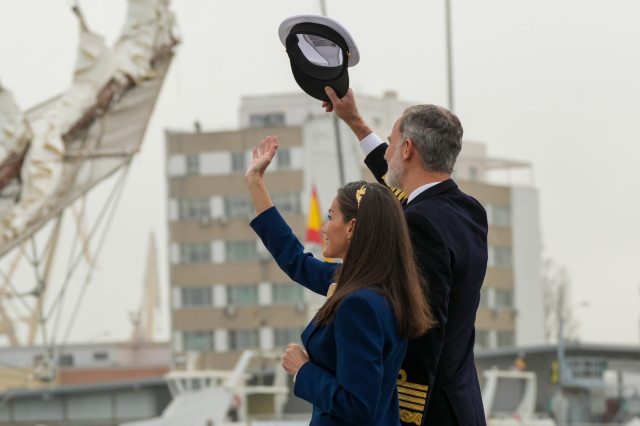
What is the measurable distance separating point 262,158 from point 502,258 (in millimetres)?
78910

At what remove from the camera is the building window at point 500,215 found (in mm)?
81500

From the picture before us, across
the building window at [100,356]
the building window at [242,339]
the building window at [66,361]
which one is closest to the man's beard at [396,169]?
the building window at [242,339]

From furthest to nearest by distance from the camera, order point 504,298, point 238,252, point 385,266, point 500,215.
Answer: point 500,215 < point 504,298 < point 238,252 < point 385,266

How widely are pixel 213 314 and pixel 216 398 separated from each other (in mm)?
46428

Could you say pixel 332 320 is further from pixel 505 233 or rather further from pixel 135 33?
pixel 505 233

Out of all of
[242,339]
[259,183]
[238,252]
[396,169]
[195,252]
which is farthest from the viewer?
[195,252]

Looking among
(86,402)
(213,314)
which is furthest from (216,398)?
(213,314)

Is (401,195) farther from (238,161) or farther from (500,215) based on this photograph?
(500,215)

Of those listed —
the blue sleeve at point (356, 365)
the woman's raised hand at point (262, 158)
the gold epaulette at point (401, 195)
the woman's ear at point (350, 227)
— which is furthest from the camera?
the woman's raised hand at point (262, 158)

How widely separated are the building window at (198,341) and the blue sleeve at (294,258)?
7287 centimetres

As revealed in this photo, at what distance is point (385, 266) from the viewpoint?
11.6 ft

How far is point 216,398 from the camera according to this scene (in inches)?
1220

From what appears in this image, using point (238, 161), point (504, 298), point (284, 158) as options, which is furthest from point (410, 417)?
point (504, 298)

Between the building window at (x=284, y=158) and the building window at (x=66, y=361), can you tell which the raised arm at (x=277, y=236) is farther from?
the building window at (x=66, y=361)
